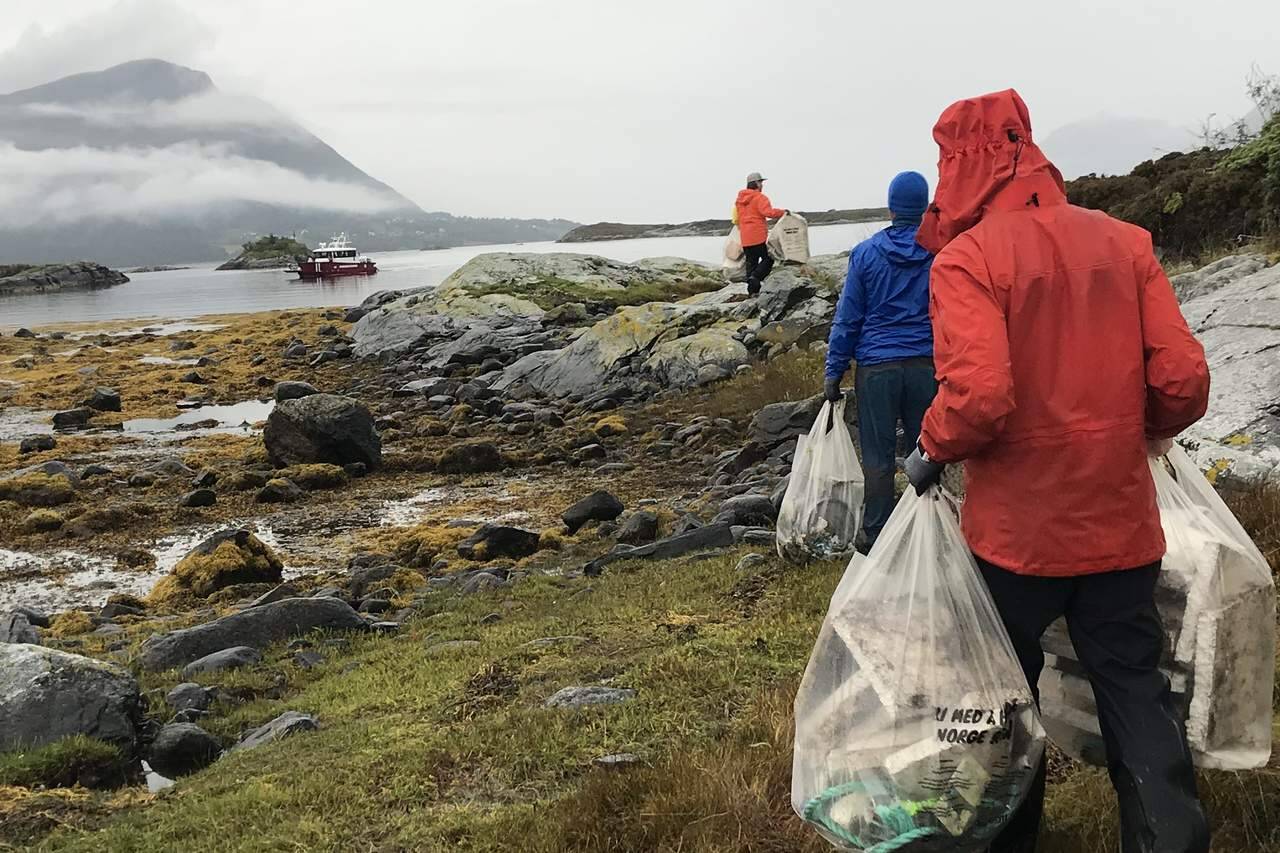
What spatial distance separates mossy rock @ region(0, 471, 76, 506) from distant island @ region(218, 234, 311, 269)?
152 meters

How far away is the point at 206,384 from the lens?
28594 mm

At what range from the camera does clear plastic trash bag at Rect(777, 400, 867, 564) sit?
6738 millimetres

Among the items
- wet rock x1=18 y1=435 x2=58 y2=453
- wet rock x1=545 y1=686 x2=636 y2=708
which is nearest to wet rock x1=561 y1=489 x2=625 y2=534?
wet rock x1=545 y1=686 x2=636 y2=708

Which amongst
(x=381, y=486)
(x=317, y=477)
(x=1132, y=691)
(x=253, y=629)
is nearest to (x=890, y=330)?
(x=1132, y=691)

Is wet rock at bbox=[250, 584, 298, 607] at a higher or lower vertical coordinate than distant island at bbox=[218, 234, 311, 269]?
lower

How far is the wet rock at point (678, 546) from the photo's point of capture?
9164mm

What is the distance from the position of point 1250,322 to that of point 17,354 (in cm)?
4222

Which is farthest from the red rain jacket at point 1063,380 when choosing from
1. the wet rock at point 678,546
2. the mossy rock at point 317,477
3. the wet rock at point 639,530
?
the mossy rock at point 317,477

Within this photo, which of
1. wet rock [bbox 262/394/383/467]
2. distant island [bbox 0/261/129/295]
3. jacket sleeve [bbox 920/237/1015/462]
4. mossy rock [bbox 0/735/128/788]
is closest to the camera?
jacket sleeve [bbox 920/237/1015/462]

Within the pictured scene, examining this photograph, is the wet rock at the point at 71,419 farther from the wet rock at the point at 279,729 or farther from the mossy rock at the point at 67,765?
the wet rock at the point at 279,729

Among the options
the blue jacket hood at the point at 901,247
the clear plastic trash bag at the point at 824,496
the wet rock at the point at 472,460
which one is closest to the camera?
the blue jacket hood at the point at 901,247

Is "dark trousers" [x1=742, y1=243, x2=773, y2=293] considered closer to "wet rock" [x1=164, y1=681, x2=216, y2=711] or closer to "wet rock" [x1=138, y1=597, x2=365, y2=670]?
"wet rock" [x1=138, y1=597, x2=365, y2=670]

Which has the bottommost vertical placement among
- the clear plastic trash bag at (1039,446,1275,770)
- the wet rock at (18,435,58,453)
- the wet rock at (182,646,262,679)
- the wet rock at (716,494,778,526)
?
the wet rock at (18,435,58,453)

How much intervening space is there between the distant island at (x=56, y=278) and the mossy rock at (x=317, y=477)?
108 meters
